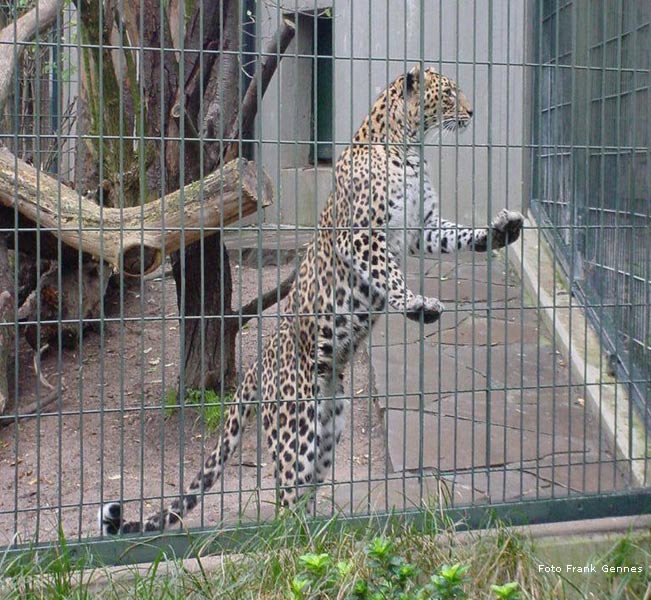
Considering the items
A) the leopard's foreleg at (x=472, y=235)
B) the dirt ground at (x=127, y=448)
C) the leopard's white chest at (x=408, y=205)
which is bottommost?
the dirt ground at (x=127, y=448)

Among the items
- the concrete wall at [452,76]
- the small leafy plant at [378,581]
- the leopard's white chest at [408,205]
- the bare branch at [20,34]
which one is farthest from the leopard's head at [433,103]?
the small leafy plant at [378,581]

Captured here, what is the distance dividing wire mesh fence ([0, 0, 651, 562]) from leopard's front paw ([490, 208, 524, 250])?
15 cm

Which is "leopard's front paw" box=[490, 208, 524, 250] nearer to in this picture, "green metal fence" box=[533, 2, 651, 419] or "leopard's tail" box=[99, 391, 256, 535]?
"green metal fence" box=[533, 2, 651, 419]

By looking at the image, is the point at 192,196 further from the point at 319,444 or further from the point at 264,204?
the point at 319,444

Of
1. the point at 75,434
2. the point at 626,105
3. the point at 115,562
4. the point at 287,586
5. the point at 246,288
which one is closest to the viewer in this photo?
the point at 287,586

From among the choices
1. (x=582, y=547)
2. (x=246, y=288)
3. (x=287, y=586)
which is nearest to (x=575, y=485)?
(x=582, y=547)

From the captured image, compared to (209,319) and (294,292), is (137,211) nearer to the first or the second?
(294,292)

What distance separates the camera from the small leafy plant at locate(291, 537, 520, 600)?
3.01 meters

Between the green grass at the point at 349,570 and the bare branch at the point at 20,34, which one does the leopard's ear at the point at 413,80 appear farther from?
the green grass at the point at 349,570

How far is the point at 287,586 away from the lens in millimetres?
3428

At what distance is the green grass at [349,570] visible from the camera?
10.8 ft

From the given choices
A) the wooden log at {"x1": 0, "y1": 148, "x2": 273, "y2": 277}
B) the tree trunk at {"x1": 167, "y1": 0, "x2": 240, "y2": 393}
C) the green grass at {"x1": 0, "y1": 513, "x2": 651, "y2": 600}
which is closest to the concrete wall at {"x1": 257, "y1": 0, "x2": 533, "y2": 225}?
the tree trunk at {"x1": 167, "y1": 0, "x2": 240, "y2": 393}

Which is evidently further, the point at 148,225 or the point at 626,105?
the point at 626,105

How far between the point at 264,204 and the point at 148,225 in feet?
2.24
